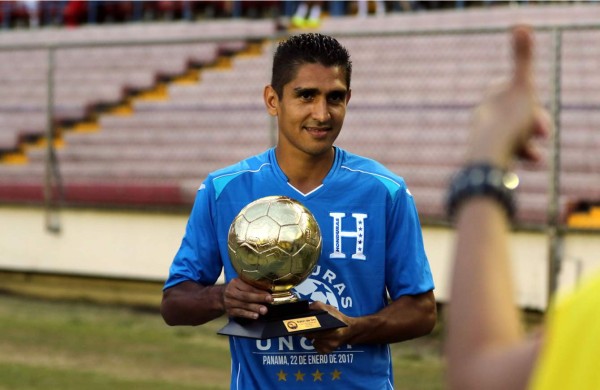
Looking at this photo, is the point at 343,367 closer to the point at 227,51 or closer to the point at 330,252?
the point at 330,252

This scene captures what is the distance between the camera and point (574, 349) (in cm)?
122

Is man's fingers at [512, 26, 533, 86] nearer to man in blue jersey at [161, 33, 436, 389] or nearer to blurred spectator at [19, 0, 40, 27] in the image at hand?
man in blue jersey at [161, 33, 436, 389]

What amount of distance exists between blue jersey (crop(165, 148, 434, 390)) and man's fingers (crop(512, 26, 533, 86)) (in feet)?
6.95

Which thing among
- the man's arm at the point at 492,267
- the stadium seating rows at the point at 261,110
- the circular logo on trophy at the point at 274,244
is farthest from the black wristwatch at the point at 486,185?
the stadium seating rows at the point at 261,110

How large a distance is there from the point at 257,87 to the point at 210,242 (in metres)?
8.36

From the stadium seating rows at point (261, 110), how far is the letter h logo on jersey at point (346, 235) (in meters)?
5.63

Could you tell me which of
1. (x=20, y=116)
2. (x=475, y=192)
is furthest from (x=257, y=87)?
(x=475, y=192)

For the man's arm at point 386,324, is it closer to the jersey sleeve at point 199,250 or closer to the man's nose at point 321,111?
the jersey sleeve at point 199,250

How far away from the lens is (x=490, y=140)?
1355mm

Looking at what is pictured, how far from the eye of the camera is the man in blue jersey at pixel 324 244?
11.1 ft

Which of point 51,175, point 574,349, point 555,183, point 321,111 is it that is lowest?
point 51,175

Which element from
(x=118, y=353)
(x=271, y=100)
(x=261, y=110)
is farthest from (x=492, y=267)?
(x=261, y=110)

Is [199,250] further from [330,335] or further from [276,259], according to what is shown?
[330,335]

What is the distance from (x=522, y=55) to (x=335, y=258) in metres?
2.14
